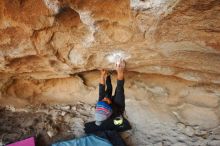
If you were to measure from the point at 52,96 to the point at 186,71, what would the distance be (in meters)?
2.20

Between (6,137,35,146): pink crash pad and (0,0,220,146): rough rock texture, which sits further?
(6,137,35,146): pink crash pad

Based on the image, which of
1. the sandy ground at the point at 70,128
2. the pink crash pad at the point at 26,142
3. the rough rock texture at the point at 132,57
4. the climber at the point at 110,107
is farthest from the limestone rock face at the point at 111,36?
the pink crash pad at the point at 26,142

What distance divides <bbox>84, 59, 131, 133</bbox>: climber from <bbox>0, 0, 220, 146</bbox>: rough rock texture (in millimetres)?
190

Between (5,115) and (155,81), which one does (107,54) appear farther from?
(5,115)

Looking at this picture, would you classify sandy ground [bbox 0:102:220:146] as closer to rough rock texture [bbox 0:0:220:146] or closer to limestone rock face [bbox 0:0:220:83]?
rough rock texture [bbox 0:0:220:146]

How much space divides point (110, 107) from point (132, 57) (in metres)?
0.71

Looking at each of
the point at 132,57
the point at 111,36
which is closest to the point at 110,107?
the point at 132,57

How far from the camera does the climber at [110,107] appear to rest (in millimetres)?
2855

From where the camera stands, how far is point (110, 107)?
9.48 feet

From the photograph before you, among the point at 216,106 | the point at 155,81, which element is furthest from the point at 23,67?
the point at 216,106

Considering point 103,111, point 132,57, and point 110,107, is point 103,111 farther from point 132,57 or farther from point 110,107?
point 132,57

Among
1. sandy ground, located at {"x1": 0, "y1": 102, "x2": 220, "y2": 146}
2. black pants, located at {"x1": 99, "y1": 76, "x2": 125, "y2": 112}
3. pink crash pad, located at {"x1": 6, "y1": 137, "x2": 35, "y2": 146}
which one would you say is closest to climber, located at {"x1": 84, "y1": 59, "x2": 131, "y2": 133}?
black pants, located at {"x1": 99, "y1": 76, "x2": 125, "y2": 112}

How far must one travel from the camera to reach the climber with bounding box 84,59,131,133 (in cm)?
286

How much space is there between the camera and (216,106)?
10.8 ft
